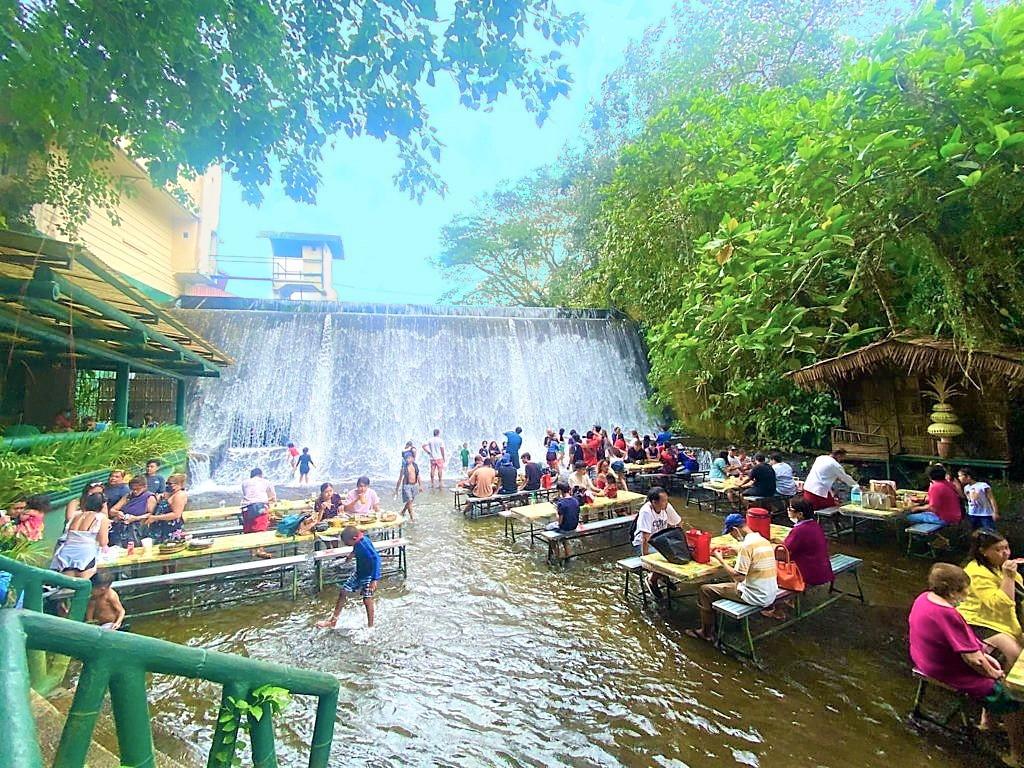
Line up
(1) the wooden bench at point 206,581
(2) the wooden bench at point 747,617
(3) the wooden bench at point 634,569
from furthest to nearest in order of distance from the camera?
(3) the wooden bench at point 634,569
(1) the wooden bench at point 206,581
(2) the wooden bench at point 747,617

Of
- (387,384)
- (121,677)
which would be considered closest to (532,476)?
(387,384)

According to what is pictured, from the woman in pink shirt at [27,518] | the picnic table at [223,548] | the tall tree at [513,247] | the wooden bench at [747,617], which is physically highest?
the tall tree at [513,247]

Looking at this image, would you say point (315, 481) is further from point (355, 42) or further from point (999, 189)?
point (999, 189)

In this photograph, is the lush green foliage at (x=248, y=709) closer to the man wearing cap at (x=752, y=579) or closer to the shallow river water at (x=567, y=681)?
the shallow river water at (x=567, y=681)

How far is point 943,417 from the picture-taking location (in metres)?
8.19

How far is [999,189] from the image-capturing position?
528cm

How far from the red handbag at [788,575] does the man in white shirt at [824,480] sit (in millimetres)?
3229

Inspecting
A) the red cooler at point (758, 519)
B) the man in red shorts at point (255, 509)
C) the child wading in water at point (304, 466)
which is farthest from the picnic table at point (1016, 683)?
the child wading in water at point (304, 466)

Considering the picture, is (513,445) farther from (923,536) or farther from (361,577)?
(923,536)

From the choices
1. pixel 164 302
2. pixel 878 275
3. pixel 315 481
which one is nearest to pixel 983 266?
pixel 878 275

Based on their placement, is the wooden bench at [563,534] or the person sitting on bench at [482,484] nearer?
the wooden bench at [563,534]

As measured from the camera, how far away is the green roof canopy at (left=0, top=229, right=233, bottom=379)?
398 cm

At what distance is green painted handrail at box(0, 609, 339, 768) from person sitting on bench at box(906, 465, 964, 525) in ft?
27.1

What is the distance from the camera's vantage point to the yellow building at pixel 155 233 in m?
14.5
